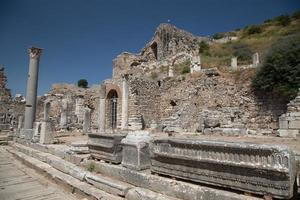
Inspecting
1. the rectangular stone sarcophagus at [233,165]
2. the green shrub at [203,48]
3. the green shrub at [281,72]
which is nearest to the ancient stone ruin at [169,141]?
the rectangular stone sarcophagus at [233,165]

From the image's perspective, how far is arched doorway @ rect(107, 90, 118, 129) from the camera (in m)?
19.3

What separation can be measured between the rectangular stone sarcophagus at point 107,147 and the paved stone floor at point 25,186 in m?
1.05

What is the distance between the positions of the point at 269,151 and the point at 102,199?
2.67 metres

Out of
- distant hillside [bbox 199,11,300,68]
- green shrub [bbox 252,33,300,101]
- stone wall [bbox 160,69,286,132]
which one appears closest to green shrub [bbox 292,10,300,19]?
distant hillside [bbox 199,11,300,68]

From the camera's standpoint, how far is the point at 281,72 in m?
14.3

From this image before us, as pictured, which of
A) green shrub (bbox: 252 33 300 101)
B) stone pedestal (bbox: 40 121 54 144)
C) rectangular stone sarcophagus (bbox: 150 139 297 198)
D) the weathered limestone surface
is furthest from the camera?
green shrub (bbox: 252 33 300 101)

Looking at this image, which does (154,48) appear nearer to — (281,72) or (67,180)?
(281,72)

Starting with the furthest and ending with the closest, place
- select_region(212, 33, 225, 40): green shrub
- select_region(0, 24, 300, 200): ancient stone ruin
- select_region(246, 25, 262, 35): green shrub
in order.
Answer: select_region(212, 33, 225, 40): green shrub, select_region(246, 25, 262, 35): green shrub, select_region(0, 24, 300, 200): ancient stone ruin

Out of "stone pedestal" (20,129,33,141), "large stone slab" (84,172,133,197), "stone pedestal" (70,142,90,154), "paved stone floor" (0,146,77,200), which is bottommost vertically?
"paved stone floor" (0,146,77,200)

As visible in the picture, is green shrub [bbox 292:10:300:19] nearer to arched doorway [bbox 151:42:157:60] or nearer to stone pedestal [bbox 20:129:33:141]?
arched doorway [bbox 151:42:157:60]

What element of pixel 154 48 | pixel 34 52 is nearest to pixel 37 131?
pixel 34 52

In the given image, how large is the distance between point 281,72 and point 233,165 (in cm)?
1377

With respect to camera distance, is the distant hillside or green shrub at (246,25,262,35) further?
green shrub at (246,25,262,35)

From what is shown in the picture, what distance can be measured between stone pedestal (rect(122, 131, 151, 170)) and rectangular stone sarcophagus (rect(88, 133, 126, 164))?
1.37 ft
